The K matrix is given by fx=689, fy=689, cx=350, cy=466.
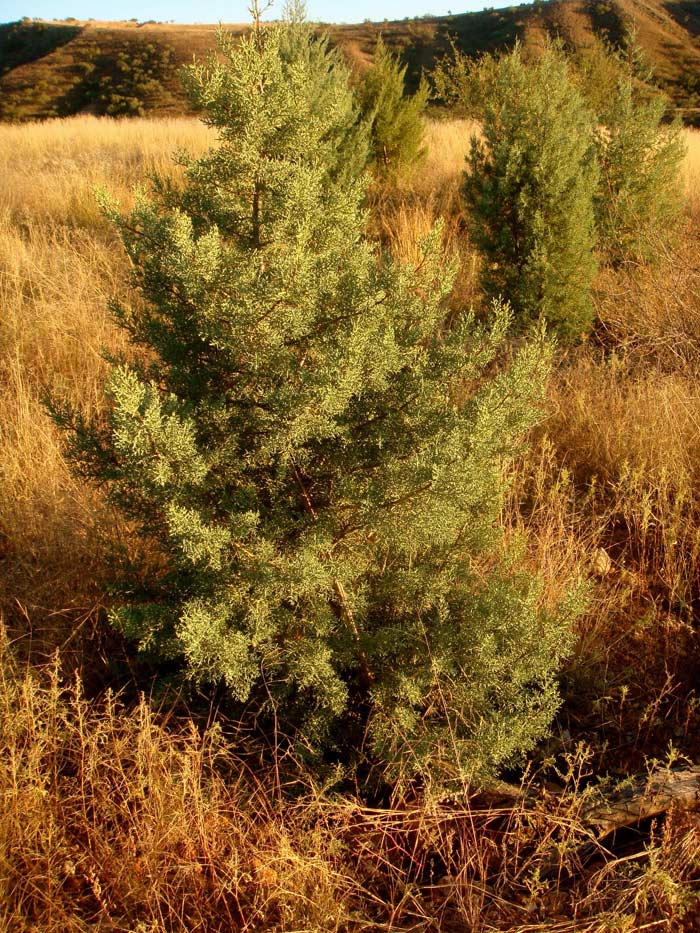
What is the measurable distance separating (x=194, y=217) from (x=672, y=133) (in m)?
6.89

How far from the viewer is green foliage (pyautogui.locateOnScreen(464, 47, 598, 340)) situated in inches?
213

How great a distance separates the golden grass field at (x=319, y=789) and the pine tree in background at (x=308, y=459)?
0.25 meters

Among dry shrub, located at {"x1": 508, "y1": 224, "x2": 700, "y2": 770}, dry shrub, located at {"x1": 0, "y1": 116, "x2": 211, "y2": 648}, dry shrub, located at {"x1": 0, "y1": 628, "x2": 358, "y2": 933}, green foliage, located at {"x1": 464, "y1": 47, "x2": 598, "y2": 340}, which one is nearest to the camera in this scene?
dry shrub, located at {"x1": 0, "y1": 628, "x2": 358, "y2": 933}

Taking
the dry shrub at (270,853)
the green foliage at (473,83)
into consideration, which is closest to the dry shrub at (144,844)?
the dry shrub at (270,853)

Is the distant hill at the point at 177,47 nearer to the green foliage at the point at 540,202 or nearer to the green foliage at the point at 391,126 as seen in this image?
the green foliage at the point at 391,126

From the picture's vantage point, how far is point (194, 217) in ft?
7.42

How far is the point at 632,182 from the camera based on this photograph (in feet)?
23.3

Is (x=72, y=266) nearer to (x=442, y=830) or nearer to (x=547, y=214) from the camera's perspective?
(x=547, y=214)

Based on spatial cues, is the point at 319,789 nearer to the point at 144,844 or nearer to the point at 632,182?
the point at 144,844

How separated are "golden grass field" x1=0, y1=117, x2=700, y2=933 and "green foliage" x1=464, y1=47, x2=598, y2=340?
0.58 metres

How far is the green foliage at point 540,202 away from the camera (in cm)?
541

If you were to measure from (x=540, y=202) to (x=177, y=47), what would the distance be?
39.7 m

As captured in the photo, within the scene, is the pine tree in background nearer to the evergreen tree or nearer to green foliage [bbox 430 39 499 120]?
the evergreen tree

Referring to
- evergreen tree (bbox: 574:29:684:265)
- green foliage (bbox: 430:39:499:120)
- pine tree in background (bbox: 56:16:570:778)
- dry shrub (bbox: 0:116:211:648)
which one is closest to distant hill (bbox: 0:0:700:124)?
Answer: green foliage (bbox: 430:39:499:120)
